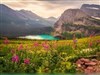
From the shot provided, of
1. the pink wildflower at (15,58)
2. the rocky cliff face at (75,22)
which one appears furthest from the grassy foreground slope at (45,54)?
the rocky cliff face at (75,22)

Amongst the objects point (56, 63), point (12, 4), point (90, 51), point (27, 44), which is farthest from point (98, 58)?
point (12, 4)

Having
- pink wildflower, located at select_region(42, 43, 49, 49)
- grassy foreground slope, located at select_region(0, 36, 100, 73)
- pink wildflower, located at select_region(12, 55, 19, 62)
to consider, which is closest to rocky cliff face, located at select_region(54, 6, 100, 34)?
grassy foreground slope, located at select_region(0, 36, 100, 73)

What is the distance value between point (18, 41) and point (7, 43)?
0.39 metres

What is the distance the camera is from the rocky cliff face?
520 inches

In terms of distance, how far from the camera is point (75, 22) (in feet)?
43.8

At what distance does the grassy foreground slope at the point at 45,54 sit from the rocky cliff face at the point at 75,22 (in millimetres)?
395

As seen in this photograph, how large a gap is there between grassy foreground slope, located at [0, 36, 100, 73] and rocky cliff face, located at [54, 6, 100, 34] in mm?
395

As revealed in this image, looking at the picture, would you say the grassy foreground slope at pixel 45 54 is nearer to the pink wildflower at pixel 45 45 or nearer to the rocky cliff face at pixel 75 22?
the pink wildflower at pixel 45 45

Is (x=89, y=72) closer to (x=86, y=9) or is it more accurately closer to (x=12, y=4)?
(x=86, y=9)

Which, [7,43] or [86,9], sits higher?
[86,9]

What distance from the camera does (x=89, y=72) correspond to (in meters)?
12.1

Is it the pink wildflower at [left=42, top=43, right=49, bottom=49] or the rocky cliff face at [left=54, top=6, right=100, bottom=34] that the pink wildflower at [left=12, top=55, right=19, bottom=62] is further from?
the rocky cliff face at [left=54, top=6, right=100, bottom=34]

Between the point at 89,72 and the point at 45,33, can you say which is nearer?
the point at 89,72

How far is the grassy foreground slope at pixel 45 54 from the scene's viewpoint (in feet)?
40.1
